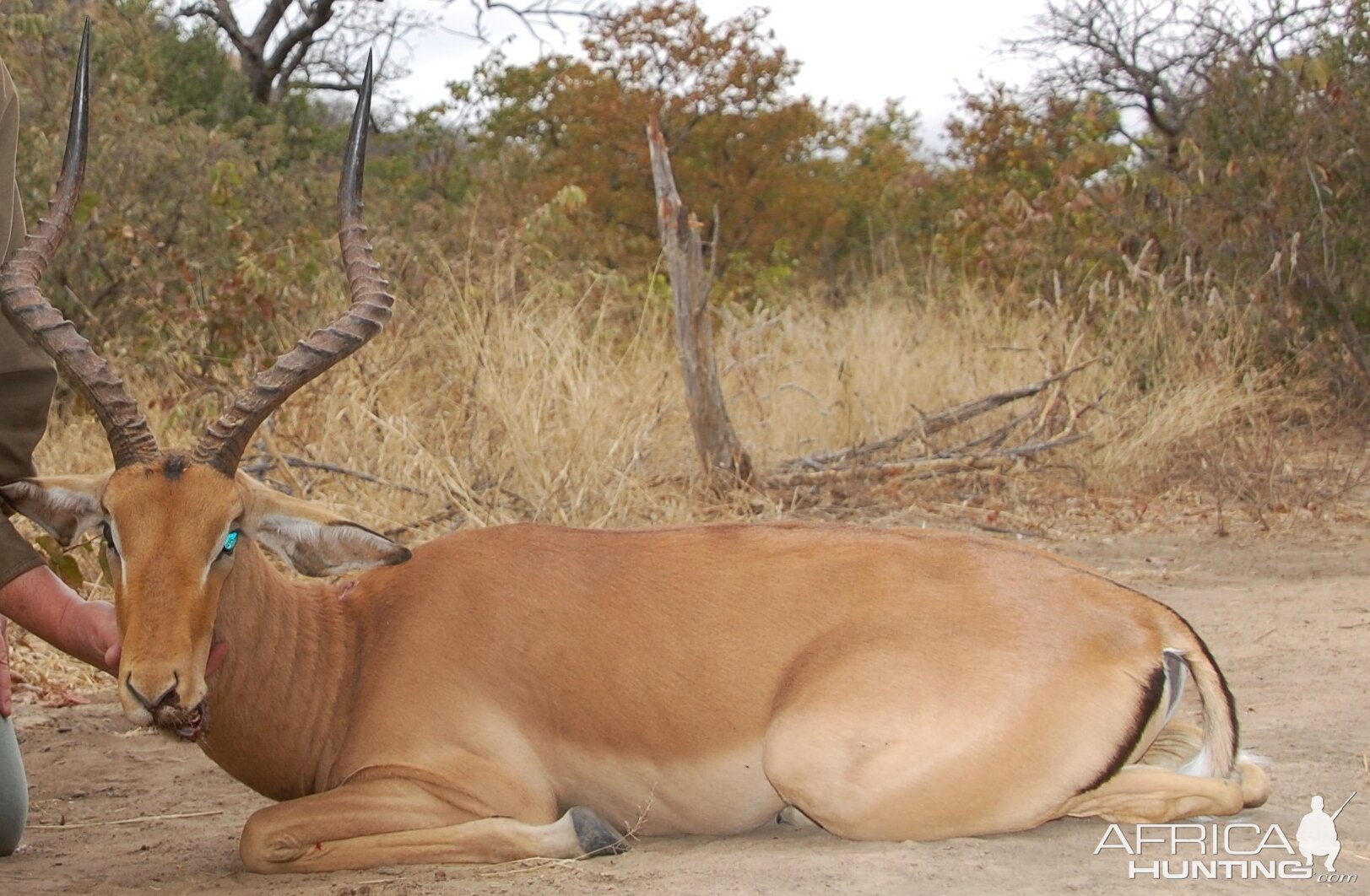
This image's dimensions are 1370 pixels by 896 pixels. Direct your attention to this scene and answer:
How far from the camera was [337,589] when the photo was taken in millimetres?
5020

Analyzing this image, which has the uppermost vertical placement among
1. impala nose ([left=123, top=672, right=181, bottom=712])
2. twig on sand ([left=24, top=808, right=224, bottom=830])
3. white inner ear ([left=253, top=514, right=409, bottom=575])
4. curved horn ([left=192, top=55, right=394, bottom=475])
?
curved horn ([left=192, top=55, right=394, bottom=475])

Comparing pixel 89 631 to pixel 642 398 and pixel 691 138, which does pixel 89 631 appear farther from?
pixel 691 138

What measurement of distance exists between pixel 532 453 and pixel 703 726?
437cm

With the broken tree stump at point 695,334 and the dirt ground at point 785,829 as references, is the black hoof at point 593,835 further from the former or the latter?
the broken tree stump at point 695,334

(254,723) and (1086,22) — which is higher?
(1086,22)

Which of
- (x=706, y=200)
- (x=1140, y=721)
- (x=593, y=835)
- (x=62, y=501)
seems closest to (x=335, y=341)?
(x=62, y=501)

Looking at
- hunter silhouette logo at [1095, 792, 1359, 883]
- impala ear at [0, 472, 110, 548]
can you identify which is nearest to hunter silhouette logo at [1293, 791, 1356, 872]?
hunter silhouette logo at [1095, 792, 1359, 883]

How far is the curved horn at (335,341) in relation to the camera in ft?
14.4

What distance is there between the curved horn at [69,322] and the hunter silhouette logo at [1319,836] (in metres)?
3.24

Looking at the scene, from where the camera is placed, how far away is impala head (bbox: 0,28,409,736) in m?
3.98

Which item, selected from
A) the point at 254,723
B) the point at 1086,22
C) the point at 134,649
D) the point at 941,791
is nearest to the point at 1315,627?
the point at 941,791

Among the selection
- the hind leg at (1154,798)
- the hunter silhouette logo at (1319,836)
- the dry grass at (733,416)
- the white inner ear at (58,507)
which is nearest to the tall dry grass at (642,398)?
the dry grass at (733,416)

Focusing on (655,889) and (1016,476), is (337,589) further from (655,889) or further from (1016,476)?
(1016,476)

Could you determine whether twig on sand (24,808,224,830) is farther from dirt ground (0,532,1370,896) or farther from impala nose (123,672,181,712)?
impala nose (123,672,181,712)
